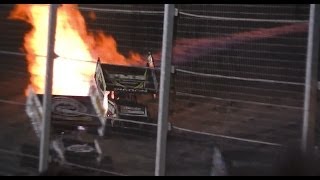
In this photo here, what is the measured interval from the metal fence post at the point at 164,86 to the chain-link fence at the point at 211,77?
0.07 m

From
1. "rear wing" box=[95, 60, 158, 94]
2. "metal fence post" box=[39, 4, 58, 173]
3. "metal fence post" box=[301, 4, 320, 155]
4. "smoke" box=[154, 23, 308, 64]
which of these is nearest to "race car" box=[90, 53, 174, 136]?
"rear wing" box=[95, 60, 158, 94]

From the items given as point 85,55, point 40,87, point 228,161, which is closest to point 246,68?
point 228,161

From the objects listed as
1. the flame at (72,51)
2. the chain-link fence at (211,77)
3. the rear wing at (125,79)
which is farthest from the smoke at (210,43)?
the flame at (72,51)

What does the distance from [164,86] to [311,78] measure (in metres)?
1.41

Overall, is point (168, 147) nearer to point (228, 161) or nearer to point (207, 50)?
point (228, 161)

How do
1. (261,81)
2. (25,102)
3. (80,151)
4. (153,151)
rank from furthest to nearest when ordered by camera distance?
1. (25,102)
2. (80,151)
3. (153,151)
4. (261,81)

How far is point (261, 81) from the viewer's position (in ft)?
18.3

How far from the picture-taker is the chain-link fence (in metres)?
5.48

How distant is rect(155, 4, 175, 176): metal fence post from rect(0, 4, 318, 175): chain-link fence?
0.07 m

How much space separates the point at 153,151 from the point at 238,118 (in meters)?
0.94

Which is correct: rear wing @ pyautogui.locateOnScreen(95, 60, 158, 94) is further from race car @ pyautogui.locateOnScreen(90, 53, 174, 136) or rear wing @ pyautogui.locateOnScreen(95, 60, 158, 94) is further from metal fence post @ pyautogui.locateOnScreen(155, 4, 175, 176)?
metal fence post @ pyautogui.locateOnScreen(155, 4, 175, 176)

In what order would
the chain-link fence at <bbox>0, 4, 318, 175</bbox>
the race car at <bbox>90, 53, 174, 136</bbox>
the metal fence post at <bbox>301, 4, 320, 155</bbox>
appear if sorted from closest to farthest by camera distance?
the metal fence post at <bbox>301, 4, 320, 155</bbox>
the chain-link fence at <bbox>0, 4, 318, 175</bbox>
the race car at <bbox>90, 53, 174, 136</bbox>

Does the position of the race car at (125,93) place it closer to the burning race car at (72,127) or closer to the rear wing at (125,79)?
the rear wing at (125,79)

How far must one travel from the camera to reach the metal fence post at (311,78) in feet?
17.4
